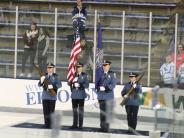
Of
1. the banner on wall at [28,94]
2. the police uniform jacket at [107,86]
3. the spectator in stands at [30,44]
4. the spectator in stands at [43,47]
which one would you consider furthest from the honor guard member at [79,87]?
the spectator in stands at [30,44]

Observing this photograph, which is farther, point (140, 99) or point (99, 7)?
point (99, 7)

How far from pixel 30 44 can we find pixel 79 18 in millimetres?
1568

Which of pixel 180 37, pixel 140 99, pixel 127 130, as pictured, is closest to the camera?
pixel 140 99

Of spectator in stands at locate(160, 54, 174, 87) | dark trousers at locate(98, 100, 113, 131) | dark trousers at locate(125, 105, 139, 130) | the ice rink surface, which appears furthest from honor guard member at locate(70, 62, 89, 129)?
dark trousers at locate(98, 100, 113, 131)

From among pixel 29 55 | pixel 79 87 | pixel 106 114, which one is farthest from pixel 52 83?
pixel 106 114

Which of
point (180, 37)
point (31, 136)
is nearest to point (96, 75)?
point (180, 37)

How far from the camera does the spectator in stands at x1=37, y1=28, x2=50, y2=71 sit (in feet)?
62.8

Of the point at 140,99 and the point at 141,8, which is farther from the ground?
the point at 141,8

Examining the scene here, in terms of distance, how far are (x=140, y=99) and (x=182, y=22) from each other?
32.0ft

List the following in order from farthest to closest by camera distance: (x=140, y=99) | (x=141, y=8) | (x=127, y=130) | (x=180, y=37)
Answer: (x=141, y=8) → (x=180, y=37) → (x=127, y=130) → (x=140, y=99)

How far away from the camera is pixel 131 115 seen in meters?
9.91

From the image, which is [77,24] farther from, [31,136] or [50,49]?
[31,136]

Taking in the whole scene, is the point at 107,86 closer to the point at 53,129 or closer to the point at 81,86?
the point at 81,86

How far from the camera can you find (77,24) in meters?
19.2
